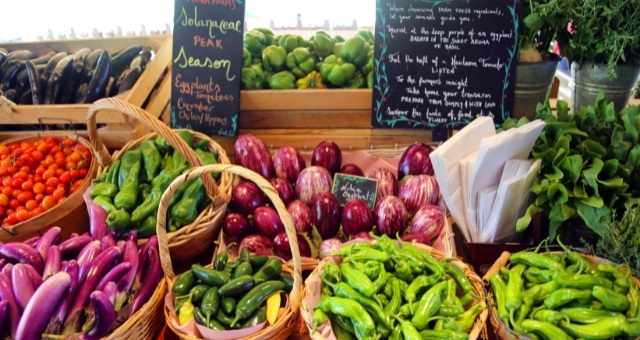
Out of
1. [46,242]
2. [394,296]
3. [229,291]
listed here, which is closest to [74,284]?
[46,242]

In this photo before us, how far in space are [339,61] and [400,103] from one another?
361 mm

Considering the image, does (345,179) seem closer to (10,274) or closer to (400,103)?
(400,103)

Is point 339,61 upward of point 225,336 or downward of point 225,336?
upward

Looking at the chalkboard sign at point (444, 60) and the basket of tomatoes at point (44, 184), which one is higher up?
the chalkboard sign at point (444, 60)

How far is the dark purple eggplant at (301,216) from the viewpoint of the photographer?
1681 mm

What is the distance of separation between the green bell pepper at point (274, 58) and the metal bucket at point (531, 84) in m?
0.99

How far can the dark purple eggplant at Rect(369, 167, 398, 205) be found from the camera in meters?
1.81

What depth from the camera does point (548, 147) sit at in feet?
4.99

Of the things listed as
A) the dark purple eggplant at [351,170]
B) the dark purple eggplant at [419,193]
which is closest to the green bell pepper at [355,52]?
the dark purple eggplant at [351,170]

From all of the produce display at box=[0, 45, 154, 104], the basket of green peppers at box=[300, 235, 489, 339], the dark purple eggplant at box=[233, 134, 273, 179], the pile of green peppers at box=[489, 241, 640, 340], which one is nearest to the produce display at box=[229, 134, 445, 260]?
the dark purple eggplant at box=[233, 134, 273, 179]

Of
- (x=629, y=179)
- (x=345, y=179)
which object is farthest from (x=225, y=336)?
(x=629, y=179)

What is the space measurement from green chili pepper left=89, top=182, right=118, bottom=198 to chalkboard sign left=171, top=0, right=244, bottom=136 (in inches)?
18.3

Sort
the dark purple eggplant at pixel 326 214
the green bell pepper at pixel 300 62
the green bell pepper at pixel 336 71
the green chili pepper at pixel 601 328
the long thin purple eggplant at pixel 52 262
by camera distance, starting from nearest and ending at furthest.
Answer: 1. the green chili pepper at pixel 601 328
2. the long thin purple eggplant at pixel 52 262
3. the dark purple eggplant at pixel 326 214
4. the green bell pepper at pixel 336 71
5. the green bell pepper at pixel 300 62

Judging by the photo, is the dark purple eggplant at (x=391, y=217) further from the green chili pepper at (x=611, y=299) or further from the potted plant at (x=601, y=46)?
the potted plant at (x=601, y=46)
